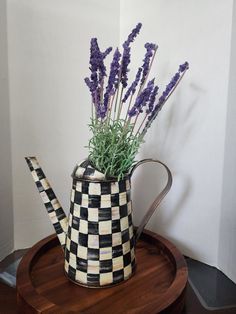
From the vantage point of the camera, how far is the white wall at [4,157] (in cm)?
66

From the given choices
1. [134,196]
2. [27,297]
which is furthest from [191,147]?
[27,297]

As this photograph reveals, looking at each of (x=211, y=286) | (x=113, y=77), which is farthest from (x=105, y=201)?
(x=211, y=286)

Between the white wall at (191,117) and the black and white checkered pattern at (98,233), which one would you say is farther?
the white wall at (191,117)

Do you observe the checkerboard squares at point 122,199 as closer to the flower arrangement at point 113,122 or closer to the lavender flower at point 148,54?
the flower arrangement at point 113,122

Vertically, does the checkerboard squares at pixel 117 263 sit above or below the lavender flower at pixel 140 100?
below

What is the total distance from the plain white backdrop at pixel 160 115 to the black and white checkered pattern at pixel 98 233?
25cm

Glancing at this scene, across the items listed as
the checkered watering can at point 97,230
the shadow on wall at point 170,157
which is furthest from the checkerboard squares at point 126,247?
the shadow on wall at point 170,157

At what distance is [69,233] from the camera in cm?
51

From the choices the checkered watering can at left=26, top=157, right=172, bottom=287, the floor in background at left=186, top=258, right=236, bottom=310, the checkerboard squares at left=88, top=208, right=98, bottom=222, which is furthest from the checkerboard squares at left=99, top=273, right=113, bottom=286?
the floor in background at left=186, top=258, right=236, bottom=310

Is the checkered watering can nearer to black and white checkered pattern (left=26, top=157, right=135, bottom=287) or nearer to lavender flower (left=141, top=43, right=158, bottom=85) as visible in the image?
black and white checkered pattern (left=26, top=157, right=135, bottom=287)

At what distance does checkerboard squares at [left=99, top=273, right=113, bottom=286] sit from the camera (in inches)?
19.3

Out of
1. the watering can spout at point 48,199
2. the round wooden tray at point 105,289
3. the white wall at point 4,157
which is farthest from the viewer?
the white wall at point 4,157

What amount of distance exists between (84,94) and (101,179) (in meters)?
0.37

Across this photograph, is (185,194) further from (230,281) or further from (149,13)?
(149,13)
